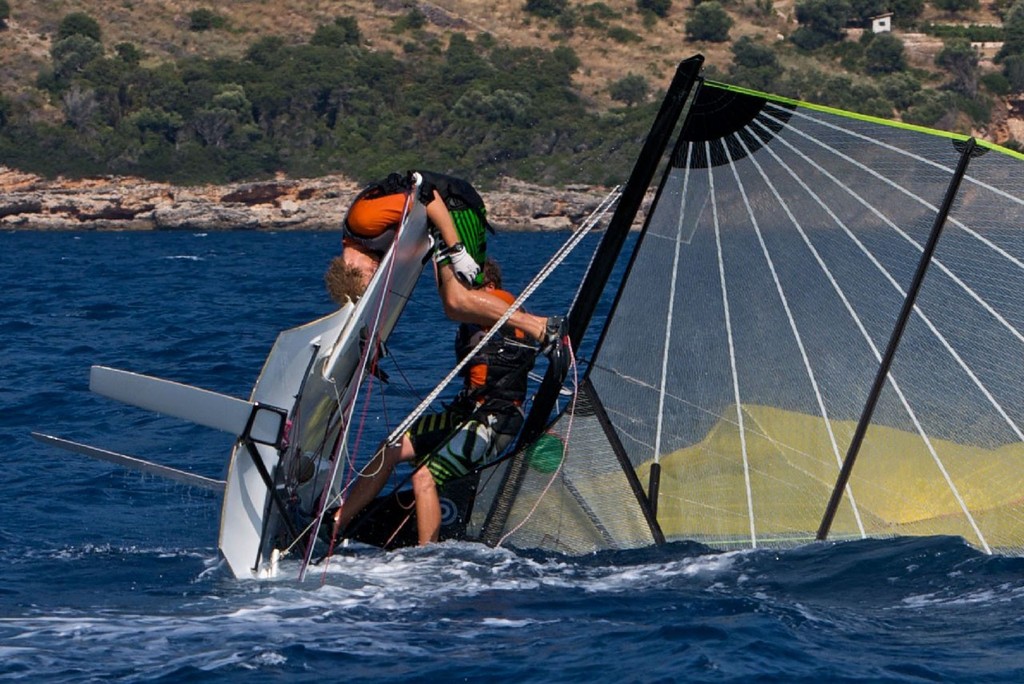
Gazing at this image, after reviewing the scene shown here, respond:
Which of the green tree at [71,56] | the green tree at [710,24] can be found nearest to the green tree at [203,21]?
the green tree at [71,56]

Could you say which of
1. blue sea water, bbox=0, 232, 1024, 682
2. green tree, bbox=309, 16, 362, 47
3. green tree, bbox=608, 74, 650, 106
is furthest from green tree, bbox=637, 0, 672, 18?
blue sea water, bbox=0, 232, 1024, 682

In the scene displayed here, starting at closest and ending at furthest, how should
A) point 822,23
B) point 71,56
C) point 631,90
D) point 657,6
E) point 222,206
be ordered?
point 222,206 → point 71,56 → point 631,90 → point 822,23 → point 657,6

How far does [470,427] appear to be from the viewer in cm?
726

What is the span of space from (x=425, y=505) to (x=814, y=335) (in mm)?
1939

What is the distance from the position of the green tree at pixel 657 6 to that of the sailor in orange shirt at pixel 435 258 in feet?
269

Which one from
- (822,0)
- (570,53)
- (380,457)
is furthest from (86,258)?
(822,0)

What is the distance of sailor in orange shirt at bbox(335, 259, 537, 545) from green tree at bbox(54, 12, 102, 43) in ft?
252

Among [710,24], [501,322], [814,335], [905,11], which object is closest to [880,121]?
[814,335]

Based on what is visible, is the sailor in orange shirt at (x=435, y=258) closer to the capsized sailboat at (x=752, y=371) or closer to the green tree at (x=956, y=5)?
the capsized sailboat at (x=752, y=371)

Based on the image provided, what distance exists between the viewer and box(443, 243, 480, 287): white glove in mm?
6840

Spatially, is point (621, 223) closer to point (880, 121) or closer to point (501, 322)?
point (501, 322)

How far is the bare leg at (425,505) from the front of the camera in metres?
7.09

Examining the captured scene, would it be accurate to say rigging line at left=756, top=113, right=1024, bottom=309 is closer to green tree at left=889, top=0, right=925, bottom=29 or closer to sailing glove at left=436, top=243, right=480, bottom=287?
sailing glove at left=436, top=243, right=480, bottom=287

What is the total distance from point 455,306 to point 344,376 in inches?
23.6
